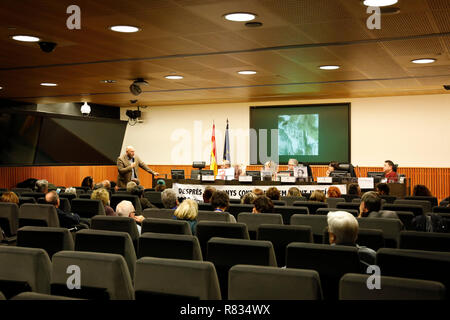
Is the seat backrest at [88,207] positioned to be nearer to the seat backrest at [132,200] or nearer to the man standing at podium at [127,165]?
the seat backrest at [132,200]

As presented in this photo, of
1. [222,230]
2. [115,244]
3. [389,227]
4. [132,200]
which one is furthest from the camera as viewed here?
[132,200]

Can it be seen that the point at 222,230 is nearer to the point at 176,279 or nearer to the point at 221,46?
the point at 176,279

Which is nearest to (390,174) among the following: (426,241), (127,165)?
(127,165)

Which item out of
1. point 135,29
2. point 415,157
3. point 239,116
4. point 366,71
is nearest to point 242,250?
point 135,29

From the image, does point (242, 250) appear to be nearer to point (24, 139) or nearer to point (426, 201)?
point (426, 201)

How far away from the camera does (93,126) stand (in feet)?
53.8

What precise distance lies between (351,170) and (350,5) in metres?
7.29

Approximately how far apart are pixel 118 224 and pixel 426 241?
2865 mm

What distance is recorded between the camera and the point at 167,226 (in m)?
4.72

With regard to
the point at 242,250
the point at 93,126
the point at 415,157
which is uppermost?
the point at 93,126

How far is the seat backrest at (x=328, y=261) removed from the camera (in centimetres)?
314

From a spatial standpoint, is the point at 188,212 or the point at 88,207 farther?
the point at 88,207

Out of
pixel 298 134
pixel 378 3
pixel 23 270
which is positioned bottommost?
pixel 23 270

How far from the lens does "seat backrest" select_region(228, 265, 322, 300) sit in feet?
7.76
